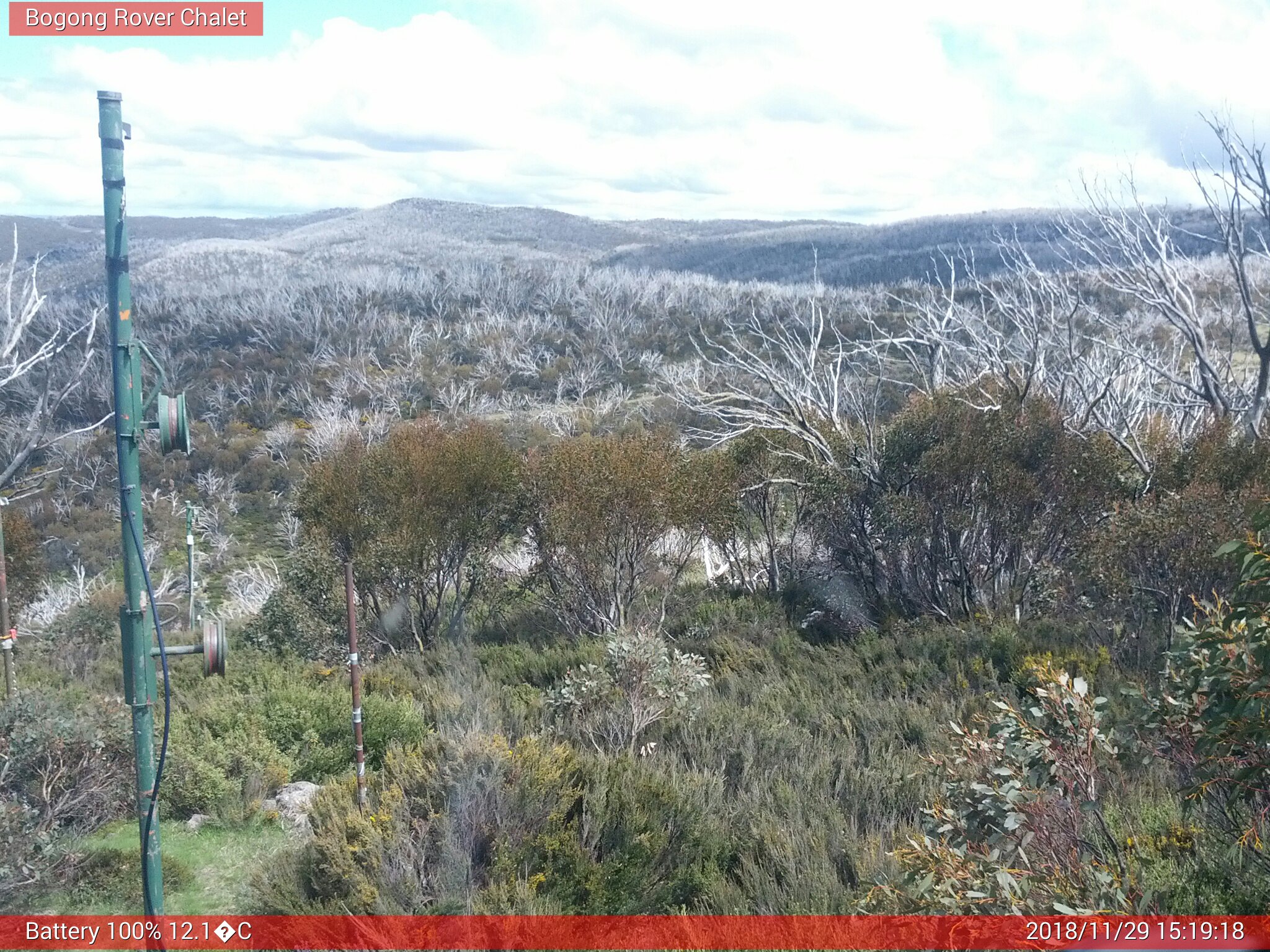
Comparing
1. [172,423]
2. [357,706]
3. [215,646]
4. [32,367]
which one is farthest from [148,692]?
[32,367]

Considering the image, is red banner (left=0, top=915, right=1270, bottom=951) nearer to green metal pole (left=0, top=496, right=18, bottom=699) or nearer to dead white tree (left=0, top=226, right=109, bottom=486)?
green metal pole (left=0, top=496, right=18, bottom=699)

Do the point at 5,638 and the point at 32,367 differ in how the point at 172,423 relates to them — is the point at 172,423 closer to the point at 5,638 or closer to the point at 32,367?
the point at 5,638

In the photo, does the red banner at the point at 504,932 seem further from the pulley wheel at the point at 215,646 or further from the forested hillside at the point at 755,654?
the pulley wheel at the point at 215,646

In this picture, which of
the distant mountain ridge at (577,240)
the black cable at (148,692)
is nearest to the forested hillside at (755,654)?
the black cable at (148,692)

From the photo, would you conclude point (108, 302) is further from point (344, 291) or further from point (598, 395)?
point (344, 291)

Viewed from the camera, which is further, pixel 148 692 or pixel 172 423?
pixel 148 692
